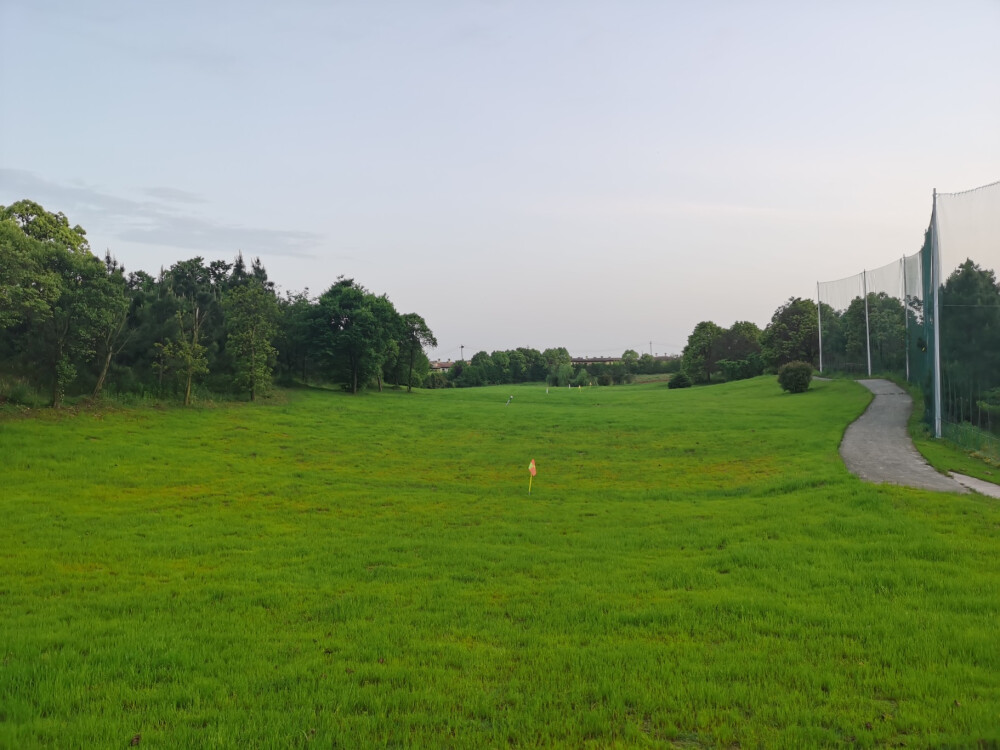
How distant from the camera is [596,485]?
56.7 ft

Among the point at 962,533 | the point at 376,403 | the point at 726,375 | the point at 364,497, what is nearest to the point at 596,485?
the point at 364,497

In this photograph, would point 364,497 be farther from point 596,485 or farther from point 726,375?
point 726,375

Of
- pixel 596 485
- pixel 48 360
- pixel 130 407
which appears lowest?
pixel 596 485

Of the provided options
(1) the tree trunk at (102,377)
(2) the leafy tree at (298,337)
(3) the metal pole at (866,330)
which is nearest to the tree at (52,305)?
(1) the tree trunk at (102,377)

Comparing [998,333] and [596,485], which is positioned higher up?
[998,333]

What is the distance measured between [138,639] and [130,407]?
85.6 ft

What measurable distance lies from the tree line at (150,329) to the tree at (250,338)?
7cm

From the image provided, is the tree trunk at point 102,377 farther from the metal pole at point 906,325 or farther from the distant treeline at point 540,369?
the distant treeline at point 540,369

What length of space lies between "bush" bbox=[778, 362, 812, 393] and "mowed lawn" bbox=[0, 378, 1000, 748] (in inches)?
1120

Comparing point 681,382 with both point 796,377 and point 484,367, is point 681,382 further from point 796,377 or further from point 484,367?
point 484,367

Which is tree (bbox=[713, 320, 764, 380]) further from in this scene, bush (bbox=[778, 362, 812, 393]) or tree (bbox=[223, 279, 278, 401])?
tree (bbox=[223, 279, 278, 401])

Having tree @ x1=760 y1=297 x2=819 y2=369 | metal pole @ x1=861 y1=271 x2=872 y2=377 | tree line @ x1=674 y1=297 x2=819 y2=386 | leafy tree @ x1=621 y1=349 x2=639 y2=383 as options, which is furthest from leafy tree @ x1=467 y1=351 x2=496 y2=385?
metal pole @ x1=861 y1=271 x2=872 y2=377

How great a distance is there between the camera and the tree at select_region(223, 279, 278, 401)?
119 ft

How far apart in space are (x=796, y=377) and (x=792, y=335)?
2578 centimetres
